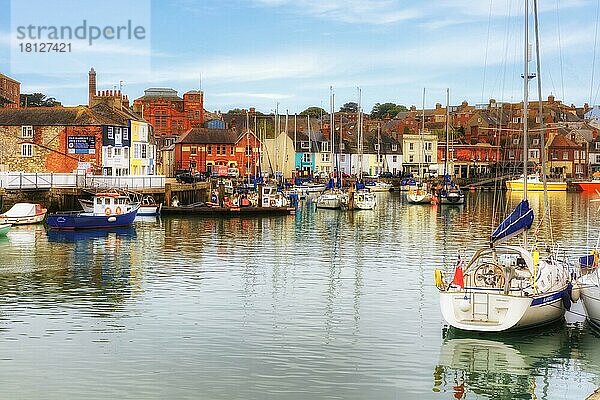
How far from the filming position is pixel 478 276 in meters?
26.3

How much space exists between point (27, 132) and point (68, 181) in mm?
12312

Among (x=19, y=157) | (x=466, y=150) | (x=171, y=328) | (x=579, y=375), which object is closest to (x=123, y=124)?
(x=19, y=157)

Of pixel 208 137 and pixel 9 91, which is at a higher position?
pixel 9 91

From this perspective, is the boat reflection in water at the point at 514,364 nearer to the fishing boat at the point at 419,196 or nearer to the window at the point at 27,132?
the window at the point at 27,132

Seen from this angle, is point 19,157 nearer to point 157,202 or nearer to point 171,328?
point 157,202

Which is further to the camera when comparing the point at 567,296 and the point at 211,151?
the point at 211,151

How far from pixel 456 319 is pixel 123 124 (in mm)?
62842

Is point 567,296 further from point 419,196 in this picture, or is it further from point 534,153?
point 534,153

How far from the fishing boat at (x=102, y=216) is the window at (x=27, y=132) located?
21612 mm

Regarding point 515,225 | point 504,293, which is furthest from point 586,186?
point 504,293

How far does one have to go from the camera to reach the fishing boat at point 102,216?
57969mm

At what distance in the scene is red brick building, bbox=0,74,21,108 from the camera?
127m

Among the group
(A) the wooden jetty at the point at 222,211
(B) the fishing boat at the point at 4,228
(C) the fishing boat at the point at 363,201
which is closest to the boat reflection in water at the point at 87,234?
(B) the fishing boat at the point at 4,228

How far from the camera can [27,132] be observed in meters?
81.5
